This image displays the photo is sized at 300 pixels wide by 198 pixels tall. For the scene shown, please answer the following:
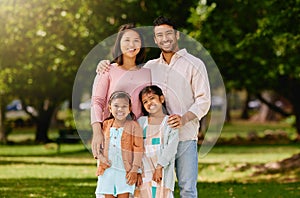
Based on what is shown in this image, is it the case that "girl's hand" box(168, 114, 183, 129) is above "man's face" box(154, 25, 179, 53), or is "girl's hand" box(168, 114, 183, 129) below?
below

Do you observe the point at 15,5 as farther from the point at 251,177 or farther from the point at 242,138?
the point at 242,138

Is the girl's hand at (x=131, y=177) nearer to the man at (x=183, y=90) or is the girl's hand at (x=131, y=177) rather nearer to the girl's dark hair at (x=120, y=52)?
the man at (x=183, y=90)

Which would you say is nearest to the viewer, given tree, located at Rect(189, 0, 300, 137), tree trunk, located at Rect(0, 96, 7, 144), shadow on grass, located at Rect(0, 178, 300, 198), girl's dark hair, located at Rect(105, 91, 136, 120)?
girl's dark hair, located at Rect(105, 91, 136, 120)

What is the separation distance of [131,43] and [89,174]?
10.5 m

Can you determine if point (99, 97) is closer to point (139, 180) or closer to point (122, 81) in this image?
point (122, 81)

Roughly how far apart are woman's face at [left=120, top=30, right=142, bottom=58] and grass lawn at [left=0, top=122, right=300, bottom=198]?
175 cm

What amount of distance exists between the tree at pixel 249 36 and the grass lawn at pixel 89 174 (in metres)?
2.64

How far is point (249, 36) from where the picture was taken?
15328mm

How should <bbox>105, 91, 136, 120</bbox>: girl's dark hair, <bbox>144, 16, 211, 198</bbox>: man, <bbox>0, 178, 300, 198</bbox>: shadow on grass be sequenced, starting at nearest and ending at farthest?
1. <bbox>105, 91, 136, 120</bbox>: girl's dark hair
2. <bbox>144, 16, 211, 198</bbox>: man
3. <bbox>0, 178, 300, 198</bbox>: shadow on grass

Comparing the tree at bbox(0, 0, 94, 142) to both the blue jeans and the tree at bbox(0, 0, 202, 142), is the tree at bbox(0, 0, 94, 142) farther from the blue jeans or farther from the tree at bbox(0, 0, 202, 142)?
the blue jeans

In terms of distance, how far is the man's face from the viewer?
635 centimetres

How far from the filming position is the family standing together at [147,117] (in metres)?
6.25

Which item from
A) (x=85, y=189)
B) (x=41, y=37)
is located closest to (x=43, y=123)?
(x=41, y=37)

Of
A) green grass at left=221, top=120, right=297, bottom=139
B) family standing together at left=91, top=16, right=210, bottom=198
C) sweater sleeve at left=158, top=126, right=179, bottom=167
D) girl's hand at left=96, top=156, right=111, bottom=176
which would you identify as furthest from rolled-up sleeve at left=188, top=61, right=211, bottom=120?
green grass at left=221, top=120, right=297, bottom=139
